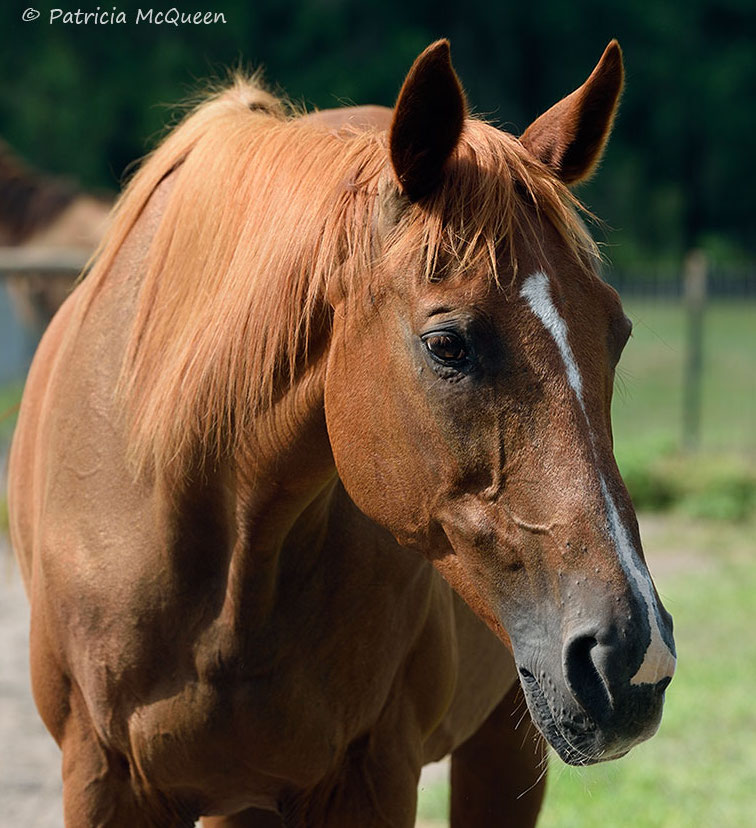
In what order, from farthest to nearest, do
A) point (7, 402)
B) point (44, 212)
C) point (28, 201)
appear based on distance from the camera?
point (7, 402) → point (28, 201) → point (44, 212)

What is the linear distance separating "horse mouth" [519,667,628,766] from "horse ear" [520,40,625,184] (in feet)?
2.65

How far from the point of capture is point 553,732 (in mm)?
1561

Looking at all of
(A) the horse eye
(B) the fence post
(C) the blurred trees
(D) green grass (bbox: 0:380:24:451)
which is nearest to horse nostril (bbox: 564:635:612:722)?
(A) the horse eye

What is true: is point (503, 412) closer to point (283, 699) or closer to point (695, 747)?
point (283, 699)

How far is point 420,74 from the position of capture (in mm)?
1604

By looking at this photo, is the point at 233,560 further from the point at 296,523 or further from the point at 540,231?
the point at 540,231

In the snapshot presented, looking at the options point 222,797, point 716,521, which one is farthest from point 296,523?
point 716,521

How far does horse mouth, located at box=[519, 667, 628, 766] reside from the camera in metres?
1.54

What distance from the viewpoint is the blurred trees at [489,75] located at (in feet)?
60.4

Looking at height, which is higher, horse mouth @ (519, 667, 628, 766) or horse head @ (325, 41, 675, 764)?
horse head @ (325, 41, 675, 764)

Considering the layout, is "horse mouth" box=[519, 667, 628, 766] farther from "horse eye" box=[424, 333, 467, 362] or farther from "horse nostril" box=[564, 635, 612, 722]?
"horse eye" box=[424, 333, 467, 362]

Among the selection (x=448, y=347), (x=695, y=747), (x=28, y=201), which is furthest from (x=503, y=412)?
(x=28, y=201)

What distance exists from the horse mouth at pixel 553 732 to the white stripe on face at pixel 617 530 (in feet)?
0.48

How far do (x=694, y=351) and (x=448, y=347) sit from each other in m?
8.46
